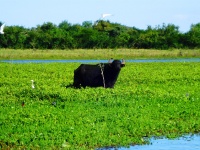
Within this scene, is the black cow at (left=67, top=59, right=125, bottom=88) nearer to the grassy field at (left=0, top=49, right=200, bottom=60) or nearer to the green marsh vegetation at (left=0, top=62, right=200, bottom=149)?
the green marsh vegetation at (left=0, top=62, right=200, bottom=149)

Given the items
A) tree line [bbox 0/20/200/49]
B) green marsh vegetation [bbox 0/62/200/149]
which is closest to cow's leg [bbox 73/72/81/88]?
green marsh vegetation [bbox 0/62/200/149]

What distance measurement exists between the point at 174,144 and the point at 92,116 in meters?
2.18

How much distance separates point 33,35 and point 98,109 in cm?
4755

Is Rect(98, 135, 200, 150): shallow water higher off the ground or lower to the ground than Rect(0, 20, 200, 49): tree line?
lower

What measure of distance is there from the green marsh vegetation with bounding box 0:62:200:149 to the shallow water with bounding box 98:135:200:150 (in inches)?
7.9

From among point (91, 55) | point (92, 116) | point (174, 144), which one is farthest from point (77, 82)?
point (91, 55)

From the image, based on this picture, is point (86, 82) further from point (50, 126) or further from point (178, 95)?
point (50, 126)

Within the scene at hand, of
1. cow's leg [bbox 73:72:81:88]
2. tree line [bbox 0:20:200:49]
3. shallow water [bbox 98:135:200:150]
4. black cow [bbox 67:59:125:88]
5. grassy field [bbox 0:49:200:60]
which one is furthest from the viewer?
tree line [bbox 0:20:200:49]

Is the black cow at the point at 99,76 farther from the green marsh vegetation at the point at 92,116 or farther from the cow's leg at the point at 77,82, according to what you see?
the green marsh vegetation at the point at 92,116

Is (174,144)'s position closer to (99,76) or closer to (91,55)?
(99,76)

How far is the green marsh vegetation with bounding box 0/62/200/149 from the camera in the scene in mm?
9715

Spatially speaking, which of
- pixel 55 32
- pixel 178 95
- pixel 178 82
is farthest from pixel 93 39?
pixel 178 95

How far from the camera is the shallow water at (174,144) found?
9.62 meters

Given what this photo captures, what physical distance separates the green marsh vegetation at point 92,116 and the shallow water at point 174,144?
0.20 meters
